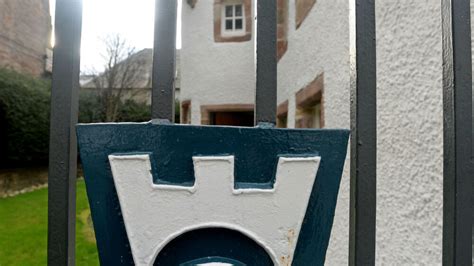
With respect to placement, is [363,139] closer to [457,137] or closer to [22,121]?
[457,137]

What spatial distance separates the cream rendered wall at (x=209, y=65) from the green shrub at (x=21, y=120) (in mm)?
3828

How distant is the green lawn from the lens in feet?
14.2

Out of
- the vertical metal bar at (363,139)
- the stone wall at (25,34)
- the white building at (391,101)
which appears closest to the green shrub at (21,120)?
the stone wall at (25,34)

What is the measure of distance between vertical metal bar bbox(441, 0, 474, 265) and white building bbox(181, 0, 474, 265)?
2.75ft

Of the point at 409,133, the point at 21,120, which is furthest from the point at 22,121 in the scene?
the point at 409,133

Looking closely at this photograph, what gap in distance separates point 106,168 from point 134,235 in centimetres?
13

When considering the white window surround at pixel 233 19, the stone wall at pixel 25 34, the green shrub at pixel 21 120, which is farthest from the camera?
the stone wall at pixel 25 34

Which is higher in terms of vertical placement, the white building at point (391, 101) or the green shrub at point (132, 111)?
the green shrub at point (132, 111)

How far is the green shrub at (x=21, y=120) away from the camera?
8117 millimetres

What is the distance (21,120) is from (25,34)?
7856mm

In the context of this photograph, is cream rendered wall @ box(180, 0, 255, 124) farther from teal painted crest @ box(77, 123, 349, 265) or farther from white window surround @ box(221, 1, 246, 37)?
teal painted crest @ box(77, 123, 349, 265)

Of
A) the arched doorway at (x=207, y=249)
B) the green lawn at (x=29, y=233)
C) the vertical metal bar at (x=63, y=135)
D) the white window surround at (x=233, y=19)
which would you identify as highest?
the white window surround at (x=233, y=19)

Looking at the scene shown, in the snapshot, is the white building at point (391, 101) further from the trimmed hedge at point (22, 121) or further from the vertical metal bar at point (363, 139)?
the trimmed hedge at point (22, 121)

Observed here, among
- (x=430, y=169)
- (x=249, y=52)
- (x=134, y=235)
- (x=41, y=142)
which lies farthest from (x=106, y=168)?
(x=41, y=142)
